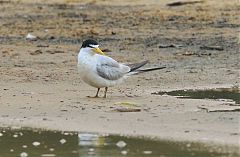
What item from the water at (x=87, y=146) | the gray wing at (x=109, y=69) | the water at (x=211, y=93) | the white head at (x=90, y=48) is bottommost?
the water at (x=211, y=93)

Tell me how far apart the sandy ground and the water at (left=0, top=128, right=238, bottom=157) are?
328 mm

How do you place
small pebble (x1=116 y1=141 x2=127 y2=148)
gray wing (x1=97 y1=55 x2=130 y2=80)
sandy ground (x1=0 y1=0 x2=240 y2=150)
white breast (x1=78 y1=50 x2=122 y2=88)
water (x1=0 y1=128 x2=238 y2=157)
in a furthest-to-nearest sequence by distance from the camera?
gray wing (x1=97 y1=55 x2=130 y2=80) < white breast (x1=78 y1=50 x2=122 y2=88) < sandy ground (x1=0 y1=0 x2=240 y2=150) < small pebble (x1=116 y1=141 x2=127 y2=148) < water (x1=0 y1=128 x2=238 y2=157)

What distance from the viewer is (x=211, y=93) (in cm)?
1441

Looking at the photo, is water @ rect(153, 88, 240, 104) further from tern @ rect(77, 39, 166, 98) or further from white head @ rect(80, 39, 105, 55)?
white head @ rect(80, 39, 105, 55)

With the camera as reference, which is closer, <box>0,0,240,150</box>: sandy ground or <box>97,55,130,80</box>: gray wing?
<box>0,0,240,150</box>: sandy ground

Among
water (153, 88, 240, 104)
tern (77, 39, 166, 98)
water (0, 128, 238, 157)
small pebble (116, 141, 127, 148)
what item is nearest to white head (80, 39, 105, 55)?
tern (77, 39, 166, 98)

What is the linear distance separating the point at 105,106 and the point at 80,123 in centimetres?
132

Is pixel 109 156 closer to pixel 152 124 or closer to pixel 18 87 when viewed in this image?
pixel 152 124

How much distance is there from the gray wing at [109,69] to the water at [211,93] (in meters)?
0.69

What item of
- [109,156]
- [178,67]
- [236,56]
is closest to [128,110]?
[109,156]

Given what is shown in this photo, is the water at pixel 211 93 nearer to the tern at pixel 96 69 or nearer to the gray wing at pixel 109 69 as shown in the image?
the gray wing at pixel 109 69

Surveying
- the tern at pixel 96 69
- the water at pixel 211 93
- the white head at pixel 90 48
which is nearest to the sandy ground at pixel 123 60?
the tern at pixel 96 69

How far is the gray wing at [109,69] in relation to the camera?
545 inches

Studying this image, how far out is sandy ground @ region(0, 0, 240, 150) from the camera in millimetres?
11586
